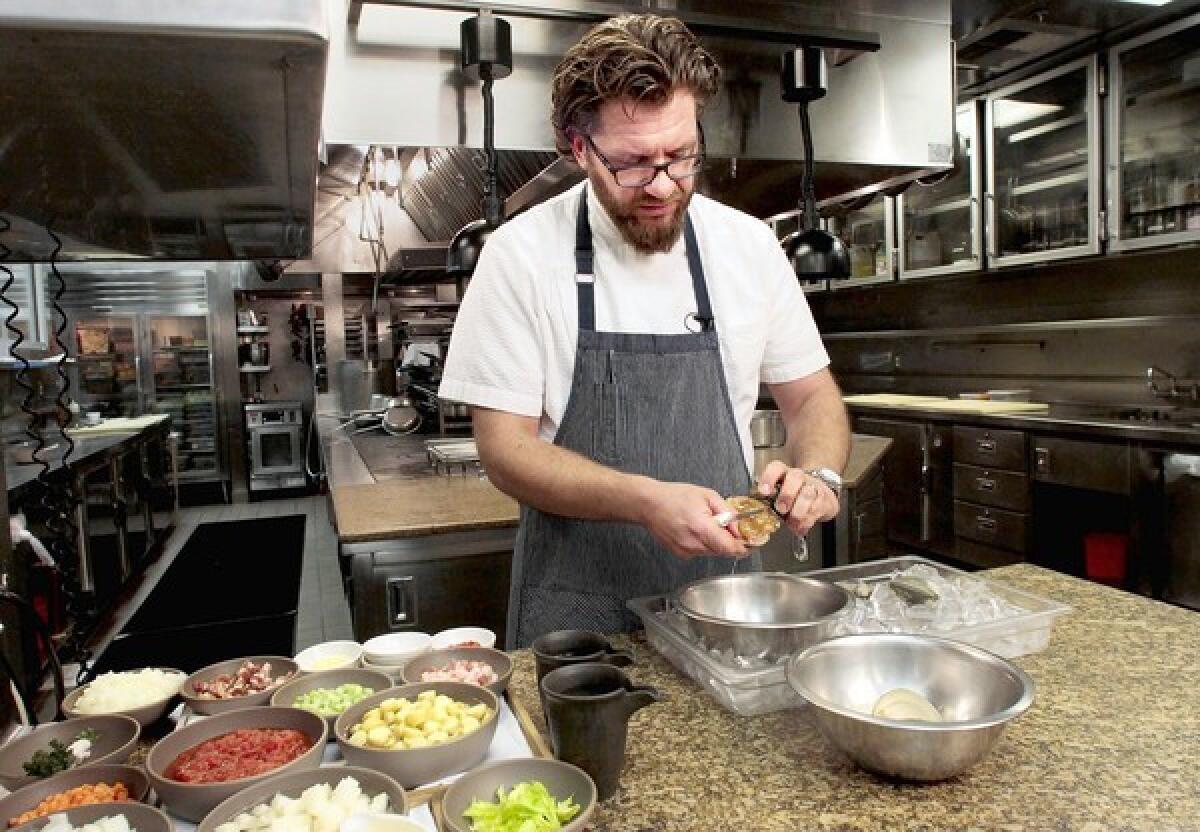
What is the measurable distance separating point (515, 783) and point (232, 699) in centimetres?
52

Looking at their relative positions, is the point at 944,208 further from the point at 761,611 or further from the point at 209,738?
the point at 209,738

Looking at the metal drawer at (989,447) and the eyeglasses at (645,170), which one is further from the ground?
the eyeglasses at (645,170)

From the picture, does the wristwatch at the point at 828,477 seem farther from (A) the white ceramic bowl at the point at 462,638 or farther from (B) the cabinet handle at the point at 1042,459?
(B) the cabinet handle at the point at 1042,459

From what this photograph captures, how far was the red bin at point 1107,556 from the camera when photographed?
13.1 ft

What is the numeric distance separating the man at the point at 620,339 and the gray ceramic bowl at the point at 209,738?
0.59 m

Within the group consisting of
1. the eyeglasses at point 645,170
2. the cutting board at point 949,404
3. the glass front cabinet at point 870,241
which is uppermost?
the glass front cabinet at point 870,241

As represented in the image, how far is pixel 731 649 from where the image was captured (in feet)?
4.11

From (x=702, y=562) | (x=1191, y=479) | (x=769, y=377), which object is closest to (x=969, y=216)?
(x=1191, y=479)

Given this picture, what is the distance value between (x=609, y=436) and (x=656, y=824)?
2.83 feet

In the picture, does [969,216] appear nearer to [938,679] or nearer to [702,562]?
[702,562]

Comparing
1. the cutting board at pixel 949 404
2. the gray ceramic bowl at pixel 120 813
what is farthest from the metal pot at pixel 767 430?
the gray ceramic bowl at pixel 120 813

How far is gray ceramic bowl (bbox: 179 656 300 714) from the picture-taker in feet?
3.96

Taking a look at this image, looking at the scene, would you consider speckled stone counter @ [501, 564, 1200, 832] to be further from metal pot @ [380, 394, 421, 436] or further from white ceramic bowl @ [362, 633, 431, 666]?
metal pot @ [380, 394, 421, 436]

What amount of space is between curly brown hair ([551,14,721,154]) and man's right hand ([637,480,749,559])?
718 millimetres
